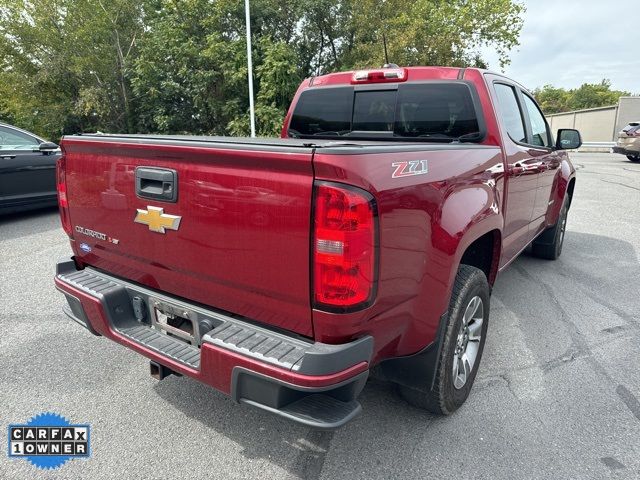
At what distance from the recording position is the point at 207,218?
6.53 ft

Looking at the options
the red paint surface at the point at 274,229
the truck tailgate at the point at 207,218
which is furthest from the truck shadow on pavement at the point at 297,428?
the truck tailgate at the point at 207,218

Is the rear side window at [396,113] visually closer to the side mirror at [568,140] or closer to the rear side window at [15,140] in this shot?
the side mirror at [568,140]

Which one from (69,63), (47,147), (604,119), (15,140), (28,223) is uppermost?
(69,63)

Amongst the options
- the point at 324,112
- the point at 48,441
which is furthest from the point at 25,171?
the point at 48,441

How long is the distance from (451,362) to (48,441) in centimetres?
218

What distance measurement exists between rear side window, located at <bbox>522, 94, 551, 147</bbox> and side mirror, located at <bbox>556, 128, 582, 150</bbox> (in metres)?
0.18

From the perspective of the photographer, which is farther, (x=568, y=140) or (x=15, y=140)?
(x=15, y=140)

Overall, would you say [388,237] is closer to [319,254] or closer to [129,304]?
[319,254]

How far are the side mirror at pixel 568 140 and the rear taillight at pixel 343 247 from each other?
153 inches

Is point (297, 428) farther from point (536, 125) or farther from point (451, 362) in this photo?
point (536, 125)

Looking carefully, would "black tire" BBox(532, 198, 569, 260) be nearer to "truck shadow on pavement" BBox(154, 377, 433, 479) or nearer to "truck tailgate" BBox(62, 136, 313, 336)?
"truck shadow on pavement" BBox(154, 377, 433, 479)

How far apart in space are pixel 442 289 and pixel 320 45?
21.7 metres

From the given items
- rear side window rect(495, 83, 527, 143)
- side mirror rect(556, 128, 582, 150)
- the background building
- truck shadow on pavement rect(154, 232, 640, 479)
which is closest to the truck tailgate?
truck shadow on pavement rect(154, 232, 640, 479)

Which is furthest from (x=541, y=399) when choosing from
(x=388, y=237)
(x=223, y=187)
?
(x=223, y=187)
